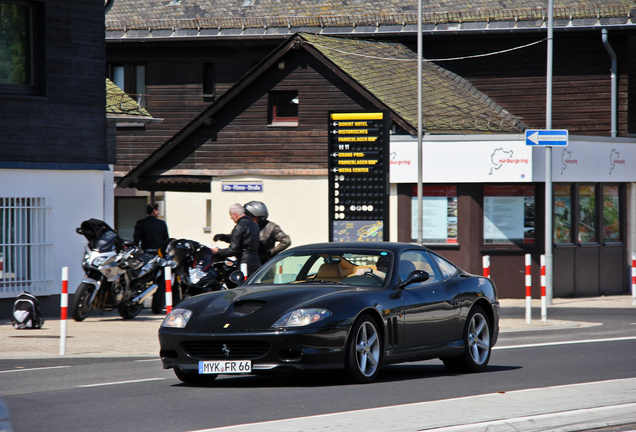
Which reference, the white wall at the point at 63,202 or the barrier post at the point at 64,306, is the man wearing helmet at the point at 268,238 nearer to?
the white wall at the point at 63,202

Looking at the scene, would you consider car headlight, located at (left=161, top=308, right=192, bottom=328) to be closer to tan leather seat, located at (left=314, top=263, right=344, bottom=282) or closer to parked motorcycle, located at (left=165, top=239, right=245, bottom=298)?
tan leather seat, located at (left=314, top=263, right=344, bottom=282)

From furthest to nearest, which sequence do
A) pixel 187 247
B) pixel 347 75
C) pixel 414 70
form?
1. pixel 414 70
2. pixel 347 75
3. pixel 187 247

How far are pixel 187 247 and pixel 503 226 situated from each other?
32.7 ft

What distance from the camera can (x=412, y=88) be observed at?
99.2 feet

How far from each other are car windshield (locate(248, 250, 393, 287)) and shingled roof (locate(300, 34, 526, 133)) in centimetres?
1629

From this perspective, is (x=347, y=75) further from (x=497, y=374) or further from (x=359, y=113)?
(x=497, y=374)

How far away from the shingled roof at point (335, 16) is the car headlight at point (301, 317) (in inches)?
843

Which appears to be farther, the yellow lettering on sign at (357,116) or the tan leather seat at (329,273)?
the yellow lettering on sign at (357,116)

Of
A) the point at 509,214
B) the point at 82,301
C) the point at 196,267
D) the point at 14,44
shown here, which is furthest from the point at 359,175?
the point at 509,214

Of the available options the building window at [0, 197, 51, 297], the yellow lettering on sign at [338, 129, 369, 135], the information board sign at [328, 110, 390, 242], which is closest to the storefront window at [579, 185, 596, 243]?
the information board sign at [328, 110, 390, 242]

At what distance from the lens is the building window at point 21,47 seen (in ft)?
61.5

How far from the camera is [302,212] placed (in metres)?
29.3

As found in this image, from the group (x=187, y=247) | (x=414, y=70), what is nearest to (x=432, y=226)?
(x=414, y=70)

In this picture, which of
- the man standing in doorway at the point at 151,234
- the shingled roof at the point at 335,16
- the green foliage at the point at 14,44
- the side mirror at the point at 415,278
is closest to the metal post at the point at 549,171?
the shingled roof at the point at 335,16
